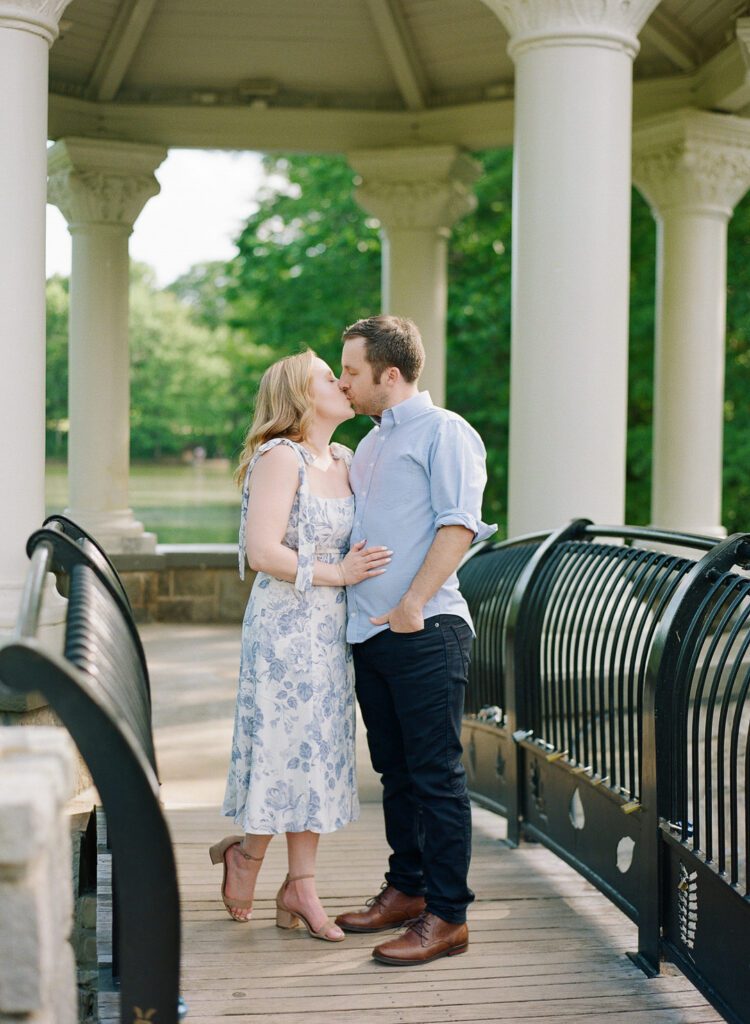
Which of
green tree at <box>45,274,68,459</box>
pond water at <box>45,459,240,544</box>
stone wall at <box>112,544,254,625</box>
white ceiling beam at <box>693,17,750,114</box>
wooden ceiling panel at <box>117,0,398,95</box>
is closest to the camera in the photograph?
white ceiling beam at <box>693,17,750,114</box>

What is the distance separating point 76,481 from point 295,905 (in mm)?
9419

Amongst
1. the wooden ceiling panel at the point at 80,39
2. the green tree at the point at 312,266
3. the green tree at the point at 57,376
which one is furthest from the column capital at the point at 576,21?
the green tree at the point at 57,376

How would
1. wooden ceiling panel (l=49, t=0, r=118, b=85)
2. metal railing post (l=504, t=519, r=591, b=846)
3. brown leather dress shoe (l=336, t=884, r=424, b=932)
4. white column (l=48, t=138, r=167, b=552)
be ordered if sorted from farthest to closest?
white column (l=48, t=138, r=167, b=552) → wooden ceiling panel (l=49, t=0, r=118, b=85) → metal railing post (l=504, t=519, r=591, b=846) → brown leather dress shoe (l=336, t=884, r=424, b=932)

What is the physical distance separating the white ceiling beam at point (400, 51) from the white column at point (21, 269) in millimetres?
5957

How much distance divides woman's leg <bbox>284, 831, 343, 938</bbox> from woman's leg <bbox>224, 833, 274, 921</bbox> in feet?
0.37

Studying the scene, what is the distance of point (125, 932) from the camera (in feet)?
8.75

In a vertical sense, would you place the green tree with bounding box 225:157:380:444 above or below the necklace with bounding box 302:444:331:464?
above

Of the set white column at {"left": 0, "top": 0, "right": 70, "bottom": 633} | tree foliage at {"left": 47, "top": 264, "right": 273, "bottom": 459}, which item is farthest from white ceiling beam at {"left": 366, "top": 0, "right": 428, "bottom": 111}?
tree foliage at {"left": 47, "top": 264, "right": 273, "bottom": 459}

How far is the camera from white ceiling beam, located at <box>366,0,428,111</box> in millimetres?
12312

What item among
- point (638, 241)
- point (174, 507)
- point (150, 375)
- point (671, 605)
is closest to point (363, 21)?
point (638, 241)

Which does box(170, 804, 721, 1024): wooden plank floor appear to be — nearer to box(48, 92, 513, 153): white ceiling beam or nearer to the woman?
the woman

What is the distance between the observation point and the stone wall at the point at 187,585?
13453mm

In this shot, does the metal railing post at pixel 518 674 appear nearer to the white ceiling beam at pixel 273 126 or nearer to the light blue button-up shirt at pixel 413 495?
the light blue button-up shirt at pixel 413 495

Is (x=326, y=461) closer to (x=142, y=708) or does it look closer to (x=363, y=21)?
(x=142, y=708)
